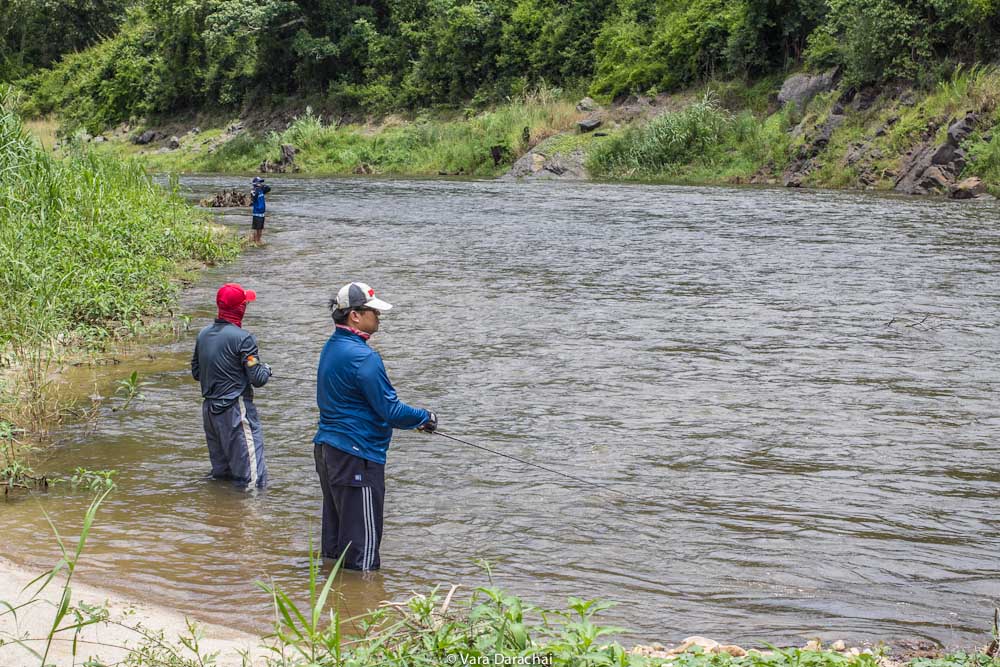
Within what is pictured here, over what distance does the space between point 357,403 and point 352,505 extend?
57 cm

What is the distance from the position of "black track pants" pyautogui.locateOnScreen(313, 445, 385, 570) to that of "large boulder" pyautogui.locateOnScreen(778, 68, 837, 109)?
3045cm

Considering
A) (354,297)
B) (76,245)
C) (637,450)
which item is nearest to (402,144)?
(76,245)

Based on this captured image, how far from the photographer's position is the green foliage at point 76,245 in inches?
420

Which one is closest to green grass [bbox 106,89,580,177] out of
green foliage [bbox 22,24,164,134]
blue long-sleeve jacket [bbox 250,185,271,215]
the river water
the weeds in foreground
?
green foliage [bbox 22,24,164,134]

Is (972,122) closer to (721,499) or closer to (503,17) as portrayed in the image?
(721,499)

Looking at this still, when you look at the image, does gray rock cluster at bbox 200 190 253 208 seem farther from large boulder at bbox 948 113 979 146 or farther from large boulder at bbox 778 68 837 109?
large boulder at bbox 948 113 979 146

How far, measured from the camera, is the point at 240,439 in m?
7.36

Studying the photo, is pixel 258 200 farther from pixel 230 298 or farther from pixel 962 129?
pixel 962 129

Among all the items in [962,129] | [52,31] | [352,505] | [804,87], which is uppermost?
[52,31]

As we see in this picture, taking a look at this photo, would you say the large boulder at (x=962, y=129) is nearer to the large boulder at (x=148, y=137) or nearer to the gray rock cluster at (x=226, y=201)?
the gray rock cluster at (x=226, y=201)

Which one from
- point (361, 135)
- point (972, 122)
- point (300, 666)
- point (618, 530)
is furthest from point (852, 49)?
point (300, 666)

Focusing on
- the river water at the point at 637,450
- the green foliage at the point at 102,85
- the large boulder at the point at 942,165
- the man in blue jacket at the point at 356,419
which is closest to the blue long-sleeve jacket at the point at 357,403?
the man in blue jacket at the point at 356,419

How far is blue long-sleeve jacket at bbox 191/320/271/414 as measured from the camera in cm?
730

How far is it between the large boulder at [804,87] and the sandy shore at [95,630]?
103ft
